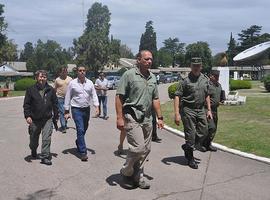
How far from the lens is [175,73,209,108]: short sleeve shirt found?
7883mm

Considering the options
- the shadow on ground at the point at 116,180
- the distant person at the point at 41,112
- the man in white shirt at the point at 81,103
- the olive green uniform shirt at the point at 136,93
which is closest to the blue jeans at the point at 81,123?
the man in white shirt at the point at 81,103

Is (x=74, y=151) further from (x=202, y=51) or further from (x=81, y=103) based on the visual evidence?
(x=202, y=51)

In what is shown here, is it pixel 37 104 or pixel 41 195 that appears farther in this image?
pixel 37 104

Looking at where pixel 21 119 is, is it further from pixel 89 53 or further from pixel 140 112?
pixel 89 53

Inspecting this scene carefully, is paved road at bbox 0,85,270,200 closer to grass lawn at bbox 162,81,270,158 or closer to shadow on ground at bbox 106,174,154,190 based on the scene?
shadow on ground at bbox 106,174,154,190

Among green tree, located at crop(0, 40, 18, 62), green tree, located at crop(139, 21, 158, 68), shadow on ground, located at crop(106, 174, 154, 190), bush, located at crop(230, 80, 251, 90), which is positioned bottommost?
Result: bush, located at crop(230, 80, 251, 90)

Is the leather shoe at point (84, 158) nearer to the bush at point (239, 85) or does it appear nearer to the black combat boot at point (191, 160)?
the black combat boot at point (191, 160)

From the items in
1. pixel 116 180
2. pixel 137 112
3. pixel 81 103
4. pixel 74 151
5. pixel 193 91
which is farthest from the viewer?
pixel 74 151

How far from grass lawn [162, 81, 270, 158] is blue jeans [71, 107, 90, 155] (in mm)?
3199

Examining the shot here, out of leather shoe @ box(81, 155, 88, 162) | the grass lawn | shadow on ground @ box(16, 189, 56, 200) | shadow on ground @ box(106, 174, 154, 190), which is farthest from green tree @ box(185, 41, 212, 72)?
shadow on ground @ box(16, 189, 56, 200)

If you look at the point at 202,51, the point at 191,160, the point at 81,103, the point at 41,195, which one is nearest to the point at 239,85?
the point at 81,103

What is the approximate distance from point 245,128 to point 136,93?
273 inches

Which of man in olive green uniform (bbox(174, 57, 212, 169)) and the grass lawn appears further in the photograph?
the grass lawn

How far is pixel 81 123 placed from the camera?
8664 mm
